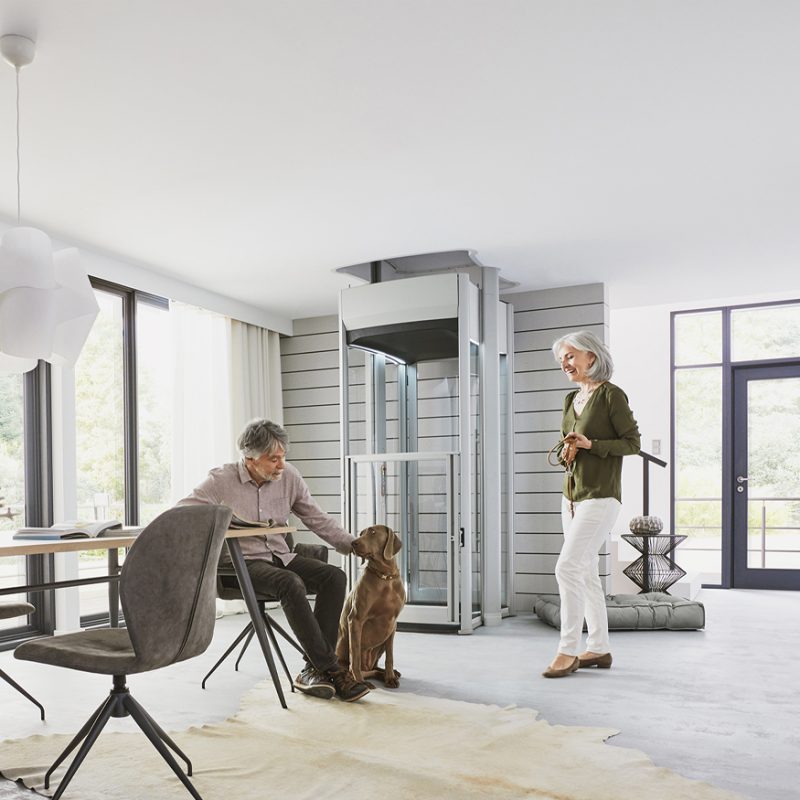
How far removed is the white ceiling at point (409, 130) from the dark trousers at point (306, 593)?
5.60 ft

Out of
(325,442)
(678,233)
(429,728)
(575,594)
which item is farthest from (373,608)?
(325,442)

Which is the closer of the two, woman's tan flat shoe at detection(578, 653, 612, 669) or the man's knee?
the man's knee

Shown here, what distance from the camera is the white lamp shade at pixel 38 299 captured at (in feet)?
8.43

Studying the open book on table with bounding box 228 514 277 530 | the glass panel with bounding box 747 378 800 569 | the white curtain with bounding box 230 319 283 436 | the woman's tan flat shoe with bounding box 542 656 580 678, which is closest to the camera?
the open book on table with bounding box 228 514 277 530

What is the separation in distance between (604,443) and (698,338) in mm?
3972

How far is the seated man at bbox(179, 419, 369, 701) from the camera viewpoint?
3209 millimetres

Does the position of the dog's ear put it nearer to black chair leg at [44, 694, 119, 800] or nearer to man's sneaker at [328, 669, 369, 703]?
man's sneaker at [328, 669, 369, 703]

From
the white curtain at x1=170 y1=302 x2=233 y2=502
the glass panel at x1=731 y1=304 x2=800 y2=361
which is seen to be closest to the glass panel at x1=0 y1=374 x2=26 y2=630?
the white curtain at x1=170 y1=302 x2=233 y2=502

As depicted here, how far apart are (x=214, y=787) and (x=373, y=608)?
107 centimetres

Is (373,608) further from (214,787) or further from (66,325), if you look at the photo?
(66,325)

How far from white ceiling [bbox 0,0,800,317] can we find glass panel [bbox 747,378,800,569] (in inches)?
A: 84.6

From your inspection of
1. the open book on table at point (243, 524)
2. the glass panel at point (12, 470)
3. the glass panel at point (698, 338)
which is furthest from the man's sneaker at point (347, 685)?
the glass panel at point (698, 338)

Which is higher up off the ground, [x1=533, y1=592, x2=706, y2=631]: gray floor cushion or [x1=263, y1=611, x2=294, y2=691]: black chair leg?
[x1=263, y1=611, x2=294, y2=691]: black chair leg

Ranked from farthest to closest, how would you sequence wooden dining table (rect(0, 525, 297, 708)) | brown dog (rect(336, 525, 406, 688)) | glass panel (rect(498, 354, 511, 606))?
glass panel (rect(498, 354, 511, 606)) → brown dog (rect(336, 525, 406, 688)) → wooden dining table (rect(0, 525, 297, 708))
